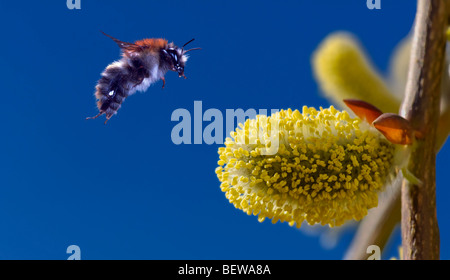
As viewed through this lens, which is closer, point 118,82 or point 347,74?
point 118,82

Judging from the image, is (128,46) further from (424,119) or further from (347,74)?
(347,74)

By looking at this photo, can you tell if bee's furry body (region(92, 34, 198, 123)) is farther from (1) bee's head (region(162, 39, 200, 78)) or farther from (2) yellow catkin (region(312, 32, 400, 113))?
(2) yellow catkin (region(312, 32, 400, 113))

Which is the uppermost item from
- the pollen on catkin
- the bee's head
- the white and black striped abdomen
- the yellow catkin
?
the yellow catkin

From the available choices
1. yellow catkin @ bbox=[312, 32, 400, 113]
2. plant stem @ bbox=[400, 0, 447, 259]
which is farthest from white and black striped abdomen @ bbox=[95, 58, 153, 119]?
yellow catkin @ bbox=[312, 32, 400, 113]

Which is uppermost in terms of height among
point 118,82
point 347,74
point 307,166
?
point 347,74

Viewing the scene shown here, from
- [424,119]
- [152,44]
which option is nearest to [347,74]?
[424,119]
